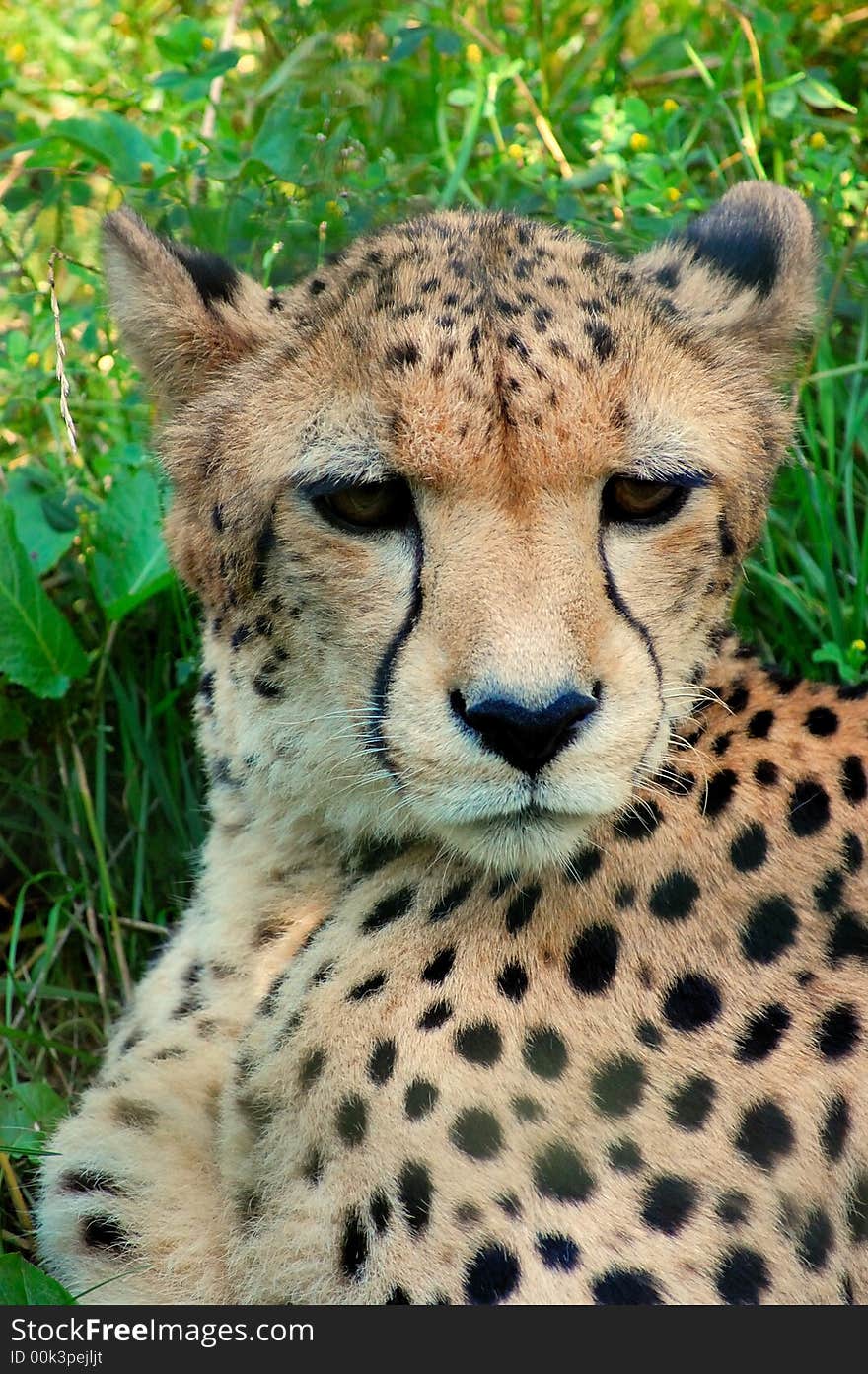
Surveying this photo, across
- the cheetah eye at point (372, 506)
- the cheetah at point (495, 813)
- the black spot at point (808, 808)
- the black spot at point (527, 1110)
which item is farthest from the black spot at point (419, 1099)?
the cheetah eye at point (372, 506)

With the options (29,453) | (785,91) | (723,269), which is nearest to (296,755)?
(723,269)

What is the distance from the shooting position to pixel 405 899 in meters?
2.35

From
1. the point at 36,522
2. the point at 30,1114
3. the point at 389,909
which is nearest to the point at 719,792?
the point at 389,909

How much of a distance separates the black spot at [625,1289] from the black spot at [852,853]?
64 cm

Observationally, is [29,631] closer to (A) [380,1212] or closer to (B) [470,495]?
(B) [470,495]

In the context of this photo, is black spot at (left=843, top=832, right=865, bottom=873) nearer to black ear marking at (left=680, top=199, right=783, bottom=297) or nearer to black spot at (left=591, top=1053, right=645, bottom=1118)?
black spot at (left=591, top=1053, right=645, bottom=1118)

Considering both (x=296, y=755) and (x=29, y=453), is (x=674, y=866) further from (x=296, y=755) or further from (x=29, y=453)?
(x=29, y=453)

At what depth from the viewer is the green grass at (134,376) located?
338 centimetres

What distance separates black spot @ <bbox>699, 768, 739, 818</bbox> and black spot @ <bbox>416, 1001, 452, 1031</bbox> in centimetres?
47

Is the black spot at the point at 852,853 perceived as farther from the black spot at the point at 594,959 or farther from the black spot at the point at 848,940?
the black spot at the point at 594,959

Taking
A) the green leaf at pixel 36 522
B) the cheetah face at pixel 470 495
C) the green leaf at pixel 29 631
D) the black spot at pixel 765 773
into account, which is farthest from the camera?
the green leaf at pixel 36 522

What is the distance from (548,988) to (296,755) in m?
0.51

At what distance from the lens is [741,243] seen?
8.38 ft

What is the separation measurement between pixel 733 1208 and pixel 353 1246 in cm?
51
